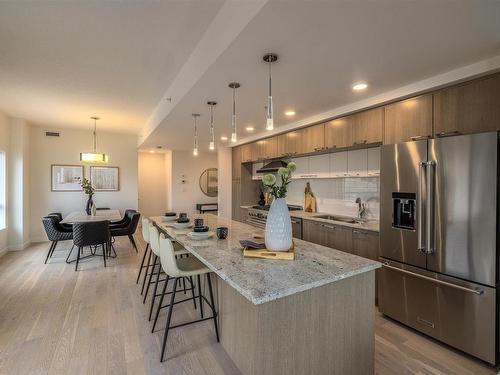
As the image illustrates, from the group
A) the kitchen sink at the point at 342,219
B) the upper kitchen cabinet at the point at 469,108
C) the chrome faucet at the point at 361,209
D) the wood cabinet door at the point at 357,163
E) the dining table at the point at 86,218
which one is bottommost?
the dining table at the point at 86,218

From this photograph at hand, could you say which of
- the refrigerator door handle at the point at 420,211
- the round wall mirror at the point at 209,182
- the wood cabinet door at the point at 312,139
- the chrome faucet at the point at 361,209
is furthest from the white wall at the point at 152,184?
the refrigerator door handle at the point at 420,211

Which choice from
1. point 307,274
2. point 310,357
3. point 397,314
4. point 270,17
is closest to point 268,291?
point 307,274

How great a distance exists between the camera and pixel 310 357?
1.51 meters

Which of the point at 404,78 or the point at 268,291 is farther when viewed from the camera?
the point at 404,78

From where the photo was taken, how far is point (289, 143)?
442 centimetres

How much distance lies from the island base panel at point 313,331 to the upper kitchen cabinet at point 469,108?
1.58m

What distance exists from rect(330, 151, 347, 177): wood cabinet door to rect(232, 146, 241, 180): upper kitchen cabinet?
245 cm

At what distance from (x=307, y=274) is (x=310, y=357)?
47cm

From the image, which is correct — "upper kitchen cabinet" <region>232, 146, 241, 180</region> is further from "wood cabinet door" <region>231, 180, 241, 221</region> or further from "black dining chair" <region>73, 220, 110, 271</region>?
"black dining chair" <region>73, 220, 110, 271</region>

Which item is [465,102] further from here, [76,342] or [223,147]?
[223,147]

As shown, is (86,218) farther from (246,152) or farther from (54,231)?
(246,152)

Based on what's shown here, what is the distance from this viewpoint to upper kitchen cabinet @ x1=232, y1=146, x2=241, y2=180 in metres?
6.00

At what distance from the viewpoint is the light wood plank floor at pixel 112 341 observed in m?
1.97

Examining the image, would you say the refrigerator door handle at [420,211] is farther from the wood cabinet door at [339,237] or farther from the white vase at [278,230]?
the white vase at [278,230]
